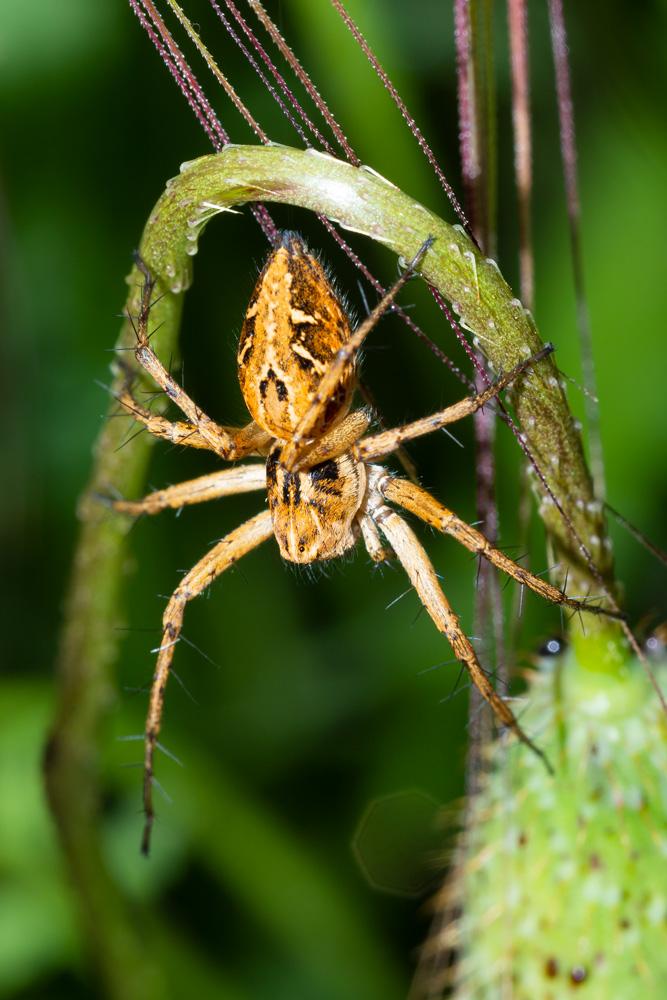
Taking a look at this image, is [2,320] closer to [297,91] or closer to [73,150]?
[73,150]

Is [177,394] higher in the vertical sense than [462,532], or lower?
higher

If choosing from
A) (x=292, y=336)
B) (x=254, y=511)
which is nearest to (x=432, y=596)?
(x=292, y=336)

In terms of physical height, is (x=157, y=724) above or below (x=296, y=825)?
above

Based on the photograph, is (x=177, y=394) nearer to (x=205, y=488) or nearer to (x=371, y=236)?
(x=205, y=488)

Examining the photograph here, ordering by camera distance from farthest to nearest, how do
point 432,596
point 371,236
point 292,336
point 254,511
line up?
point 254,511 → point 432,596 → point 292,336 → point 371,236

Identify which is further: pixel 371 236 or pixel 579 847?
pixel 579 847

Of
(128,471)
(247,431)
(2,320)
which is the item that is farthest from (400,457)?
(2,320)

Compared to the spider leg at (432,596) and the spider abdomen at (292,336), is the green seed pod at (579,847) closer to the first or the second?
the spider leg at (432,596)

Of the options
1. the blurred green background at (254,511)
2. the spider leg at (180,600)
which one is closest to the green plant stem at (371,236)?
the spider leg at (180,600)
